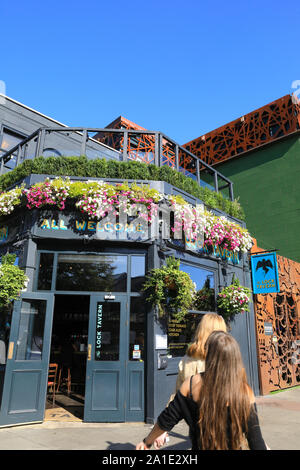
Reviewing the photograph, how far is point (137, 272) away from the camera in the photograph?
7.94 m

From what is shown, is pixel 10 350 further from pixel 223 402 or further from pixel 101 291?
pixel 223 402

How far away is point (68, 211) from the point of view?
794cm

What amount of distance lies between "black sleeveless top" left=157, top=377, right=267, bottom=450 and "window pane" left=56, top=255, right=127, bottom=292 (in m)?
5.53

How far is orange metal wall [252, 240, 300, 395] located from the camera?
10758 millimetres

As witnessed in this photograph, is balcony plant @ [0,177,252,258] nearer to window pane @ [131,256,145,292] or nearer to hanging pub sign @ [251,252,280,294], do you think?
window pane @ [131,256,145,292]

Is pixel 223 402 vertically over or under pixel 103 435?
over

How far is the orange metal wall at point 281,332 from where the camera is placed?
10.8 metres

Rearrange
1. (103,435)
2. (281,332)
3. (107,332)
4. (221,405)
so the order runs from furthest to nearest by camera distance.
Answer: (281,332) → (107,332) → (103,435) → (221,405)

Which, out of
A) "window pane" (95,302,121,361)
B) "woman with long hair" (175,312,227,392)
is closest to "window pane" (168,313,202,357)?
"window pane" (95,302,121,361)

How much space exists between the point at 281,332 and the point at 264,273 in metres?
2.98

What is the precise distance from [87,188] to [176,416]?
20.3 ft

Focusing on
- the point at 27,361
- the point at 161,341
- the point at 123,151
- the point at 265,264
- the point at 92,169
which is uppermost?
the point at 123,151

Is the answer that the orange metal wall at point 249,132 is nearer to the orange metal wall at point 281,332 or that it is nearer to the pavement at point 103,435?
the orange metal wall at point 281,332

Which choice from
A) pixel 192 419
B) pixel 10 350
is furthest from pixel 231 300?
pixel 192 419
